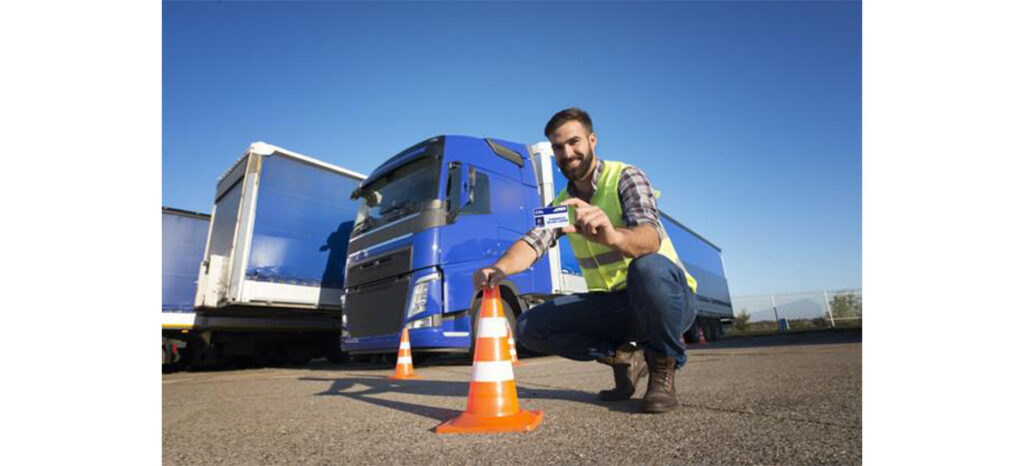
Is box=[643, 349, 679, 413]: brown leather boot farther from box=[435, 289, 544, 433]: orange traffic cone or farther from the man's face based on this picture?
the man's face

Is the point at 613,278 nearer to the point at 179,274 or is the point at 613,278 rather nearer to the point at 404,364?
the point at 404,364

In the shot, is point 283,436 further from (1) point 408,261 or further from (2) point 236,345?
(2) point 236,345

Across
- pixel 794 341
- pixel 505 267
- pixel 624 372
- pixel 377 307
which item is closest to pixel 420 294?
pixel 377 307

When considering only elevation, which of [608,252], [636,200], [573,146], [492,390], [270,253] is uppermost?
[573,146]

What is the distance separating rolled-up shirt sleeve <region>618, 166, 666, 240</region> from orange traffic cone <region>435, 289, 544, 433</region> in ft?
2.48

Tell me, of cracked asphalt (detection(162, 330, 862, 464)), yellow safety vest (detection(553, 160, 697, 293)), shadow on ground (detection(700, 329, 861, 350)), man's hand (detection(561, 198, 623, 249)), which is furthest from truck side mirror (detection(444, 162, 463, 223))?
shadow on ground (detection(700, 329, 861, 350))

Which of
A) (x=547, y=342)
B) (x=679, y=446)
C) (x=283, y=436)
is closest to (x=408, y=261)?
(x=547, y=342)

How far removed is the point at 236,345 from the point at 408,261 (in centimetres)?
488

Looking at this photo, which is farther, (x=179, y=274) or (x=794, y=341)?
(x=794, y=341)

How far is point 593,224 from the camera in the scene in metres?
2.19

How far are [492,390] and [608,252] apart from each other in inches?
38.2

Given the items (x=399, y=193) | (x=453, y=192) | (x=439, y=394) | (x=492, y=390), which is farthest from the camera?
(x=399, y=193)

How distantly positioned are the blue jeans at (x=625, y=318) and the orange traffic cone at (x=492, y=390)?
55 cm
